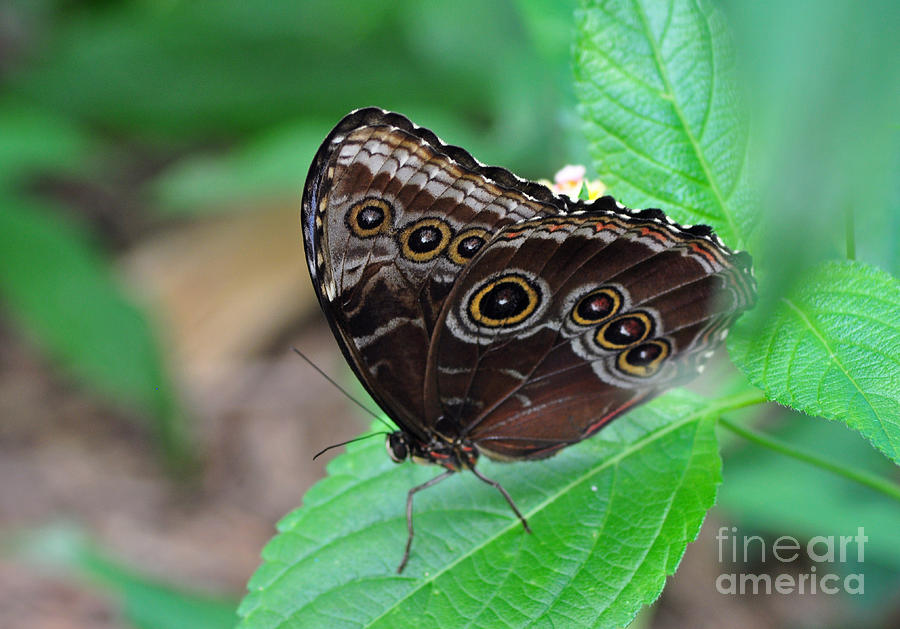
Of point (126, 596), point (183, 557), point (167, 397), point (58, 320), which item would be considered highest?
point (58, 320)

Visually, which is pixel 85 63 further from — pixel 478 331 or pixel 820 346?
pixel 820 346

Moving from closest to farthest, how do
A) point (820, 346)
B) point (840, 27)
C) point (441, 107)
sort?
point (840, 27) → point (820, 346) → point (441, 107)

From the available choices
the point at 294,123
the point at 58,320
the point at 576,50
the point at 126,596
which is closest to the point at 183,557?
the point at 126,596

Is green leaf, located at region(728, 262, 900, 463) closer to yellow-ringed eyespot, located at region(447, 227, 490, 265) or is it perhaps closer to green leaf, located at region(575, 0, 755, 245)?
green leaf, located at region(575, 0, 755, 245)

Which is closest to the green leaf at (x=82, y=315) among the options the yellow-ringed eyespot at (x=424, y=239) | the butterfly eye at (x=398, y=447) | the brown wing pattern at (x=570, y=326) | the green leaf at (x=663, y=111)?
the butterfly eye at (x=398, y=447)

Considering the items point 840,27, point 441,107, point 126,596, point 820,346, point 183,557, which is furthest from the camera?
point 441,107

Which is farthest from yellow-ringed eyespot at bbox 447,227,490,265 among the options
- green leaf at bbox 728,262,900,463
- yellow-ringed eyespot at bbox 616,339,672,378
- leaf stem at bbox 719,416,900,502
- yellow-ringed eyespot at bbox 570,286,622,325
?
leaf stem at bbox 719,416,900,502

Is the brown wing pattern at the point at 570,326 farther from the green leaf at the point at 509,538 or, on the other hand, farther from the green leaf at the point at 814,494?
the green leaf at the point at 814,494
